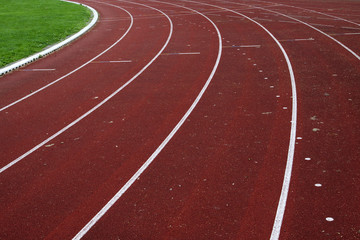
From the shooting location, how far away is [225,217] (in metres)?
5.15

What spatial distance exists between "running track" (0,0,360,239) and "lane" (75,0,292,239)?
0.07 feet

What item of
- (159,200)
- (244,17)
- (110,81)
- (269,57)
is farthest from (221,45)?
(159,200)

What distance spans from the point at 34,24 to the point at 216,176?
15846mm

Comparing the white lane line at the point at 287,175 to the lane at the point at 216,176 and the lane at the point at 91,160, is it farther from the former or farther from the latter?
the lane at the point at 91,160

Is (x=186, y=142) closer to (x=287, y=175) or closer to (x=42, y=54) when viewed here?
(x=287, y=175)

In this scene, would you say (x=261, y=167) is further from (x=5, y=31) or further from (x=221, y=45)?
(x=5, y=31)

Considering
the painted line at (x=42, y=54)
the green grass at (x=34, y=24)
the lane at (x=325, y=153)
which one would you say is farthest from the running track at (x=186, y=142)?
the green grass at (x=34, y=24)

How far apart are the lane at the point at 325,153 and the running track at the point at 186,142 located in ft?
0.07

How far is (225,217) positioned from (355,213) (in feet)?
5.10

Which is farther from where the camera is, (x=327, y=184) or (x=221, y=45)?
(x=221, y=45)

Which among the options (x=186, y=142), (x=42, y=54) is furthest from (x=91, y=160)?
(x=42, y=54)

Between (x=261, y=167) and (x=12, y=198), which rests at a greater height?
(x=261, y=167)

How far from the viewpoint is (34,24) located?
63.0 feet

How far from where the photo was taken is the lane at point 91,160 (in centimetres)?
544
